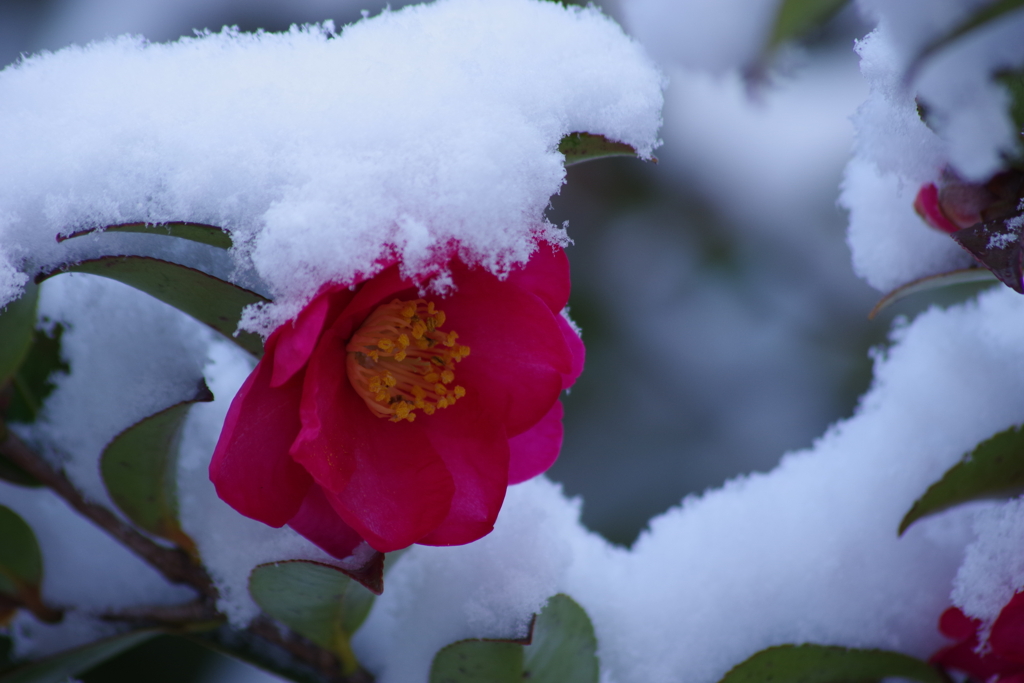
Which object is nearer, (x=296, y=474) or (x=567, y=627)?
(x=296, y=474)

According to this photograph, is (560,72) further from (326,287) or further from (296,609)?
(296,609)

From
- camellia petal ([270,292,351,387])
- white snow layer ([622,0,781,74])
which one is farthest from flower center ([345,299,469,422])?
white snow layer ([622,0,781,74])

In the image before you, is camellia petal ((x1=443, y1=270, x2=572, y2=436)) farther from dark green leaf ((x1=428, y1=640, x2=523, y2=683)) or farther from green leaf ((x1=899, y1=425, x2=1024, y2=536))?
green leaf ((x1=899, y1=425, x2=1024, y2=536))

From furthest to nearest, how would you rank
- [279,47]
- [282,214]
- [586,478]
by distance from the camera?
[586,478], [279,47], [282,214]

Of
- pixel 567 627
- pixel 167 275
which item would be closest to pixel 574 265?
pixel 567 627

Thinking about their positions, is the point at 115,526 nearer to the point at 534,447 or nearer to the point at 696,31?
the point at 534,447

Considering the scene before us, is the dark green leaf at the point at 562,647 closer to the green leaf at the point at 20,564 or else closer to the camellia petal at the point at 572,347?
the camellia petal at the point at 572,347

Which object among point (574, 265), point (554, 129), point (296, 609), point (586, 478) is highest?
point (574, 265)
